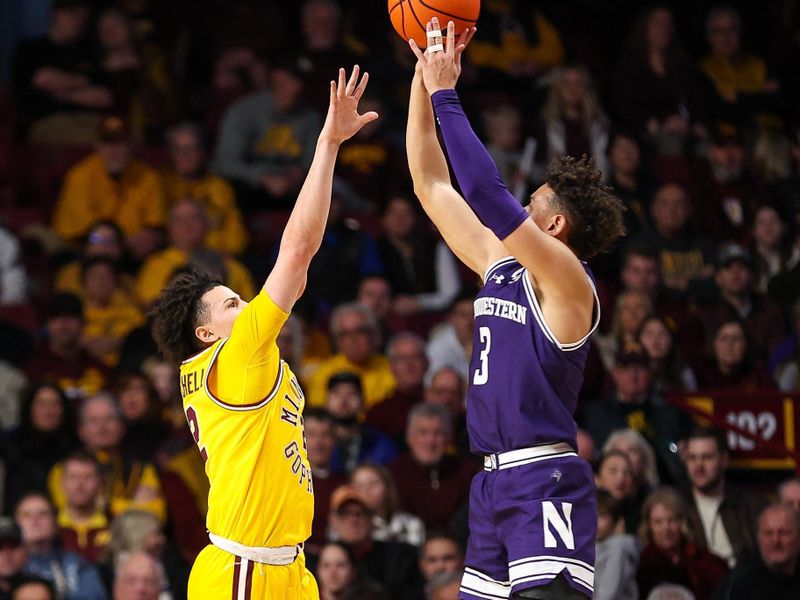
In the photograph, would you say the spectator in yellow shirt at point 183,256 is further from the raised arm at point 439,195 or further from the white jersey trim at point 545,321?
the white jersey trim at point 545,321

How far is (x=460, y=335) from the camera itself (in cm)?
1080

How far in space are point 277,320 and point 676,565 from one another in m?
4.00

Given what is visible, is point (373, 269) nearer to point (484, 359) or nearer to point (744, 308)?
point (744, 308)

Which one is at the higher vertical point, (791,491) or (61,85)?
(61,85)

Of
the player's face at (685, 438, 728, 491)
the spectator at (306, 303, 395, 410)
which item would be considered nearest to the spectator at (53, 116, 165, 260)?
the spectator at (306, 303, 395, 410)

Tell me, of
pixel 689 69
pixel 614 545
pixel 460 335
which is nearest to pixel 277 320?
pixel 614 545

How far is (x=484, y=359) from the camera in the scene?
5.70 meters

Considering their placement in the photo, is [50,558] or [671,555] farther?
[50,558]

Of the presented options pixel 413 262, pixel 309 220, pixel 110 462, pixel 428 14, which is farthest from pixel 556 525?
pixel 413 262

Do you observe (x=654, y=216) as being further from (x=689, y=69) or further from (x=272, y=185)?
(x=272, y=185)

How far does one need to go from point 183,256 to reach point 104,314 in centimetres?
72

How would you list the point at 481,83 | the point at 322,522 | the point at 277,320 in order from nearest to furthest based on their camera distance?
1. the point at 277,320
2. the point at 322,522
3. the point at 481,83

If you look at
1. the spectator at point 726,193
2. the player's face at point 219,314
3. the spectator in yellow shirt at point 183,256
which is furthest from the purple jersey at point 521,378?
the spectator at point 726,193

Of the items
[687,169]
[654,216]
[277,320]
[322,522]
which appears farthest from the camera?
[687,169]
